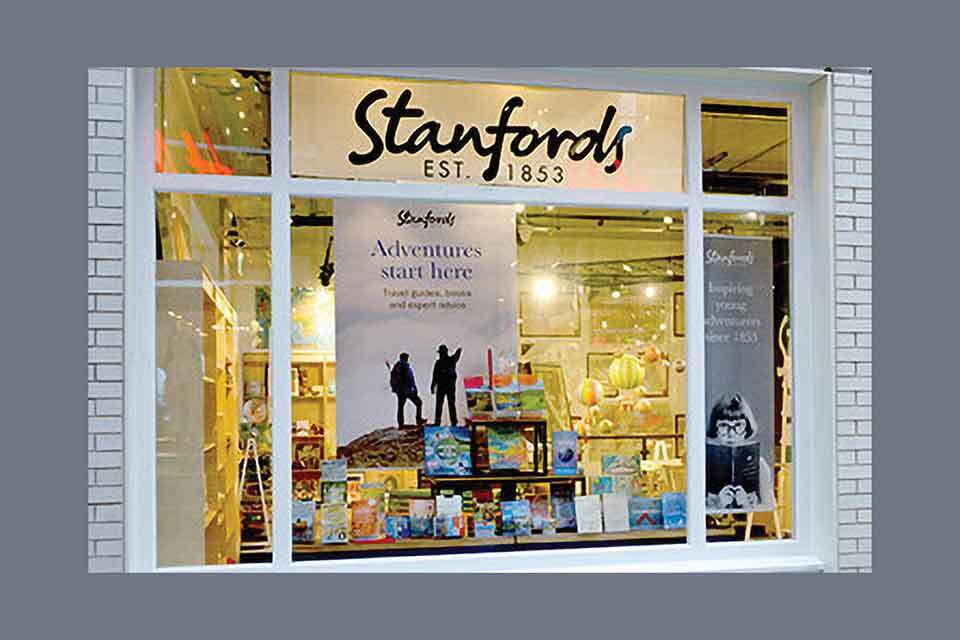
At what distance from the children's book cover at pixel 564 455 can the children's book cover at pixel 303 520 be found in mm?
1563

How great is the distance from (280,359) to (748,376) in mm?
Answer: 2807

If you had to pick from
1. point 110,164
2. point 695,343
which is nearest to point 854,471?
point 695,343

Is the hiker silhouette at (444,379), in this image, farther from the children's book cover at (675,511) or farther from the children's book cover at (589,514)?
the children's book cover at (675,511)

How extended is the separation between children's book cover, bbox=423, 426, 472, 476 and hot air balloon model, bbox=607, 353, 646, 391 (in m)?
2.61

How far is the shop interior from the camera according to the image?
5617mm

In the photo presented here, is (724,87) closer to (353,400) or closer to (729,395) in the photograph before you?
(729,395)

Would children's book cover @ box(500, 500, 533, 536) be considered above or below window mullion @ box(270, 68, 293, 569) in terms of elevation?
below

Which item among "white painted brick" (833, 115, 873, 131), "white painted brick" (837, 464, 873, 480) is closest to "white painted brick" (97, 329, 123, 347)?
"white painted brick" (837, 464, 873, 480)

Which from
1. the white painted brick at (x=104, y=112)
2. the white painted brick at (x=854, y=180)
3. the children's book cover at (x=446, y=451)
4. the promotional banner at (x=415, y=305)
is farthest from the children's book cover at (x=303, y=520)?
the white painted brick at (x=854, y=180)

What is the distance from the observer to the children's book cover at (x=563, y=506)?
6.37 metres

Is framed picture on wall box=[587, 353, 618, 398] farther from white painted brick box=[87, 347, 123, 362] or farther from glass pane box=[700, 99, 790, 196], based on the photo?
white painted brick box=[87, 347, 123, 362]

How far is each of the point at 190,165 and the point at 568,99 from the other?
224cm

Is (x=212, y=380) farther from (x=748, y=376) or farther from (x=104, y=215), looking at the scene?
(x=748, y=376)

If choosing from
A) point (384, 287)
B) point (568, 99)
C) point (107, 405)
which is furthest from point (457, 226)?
point (107, 405)
